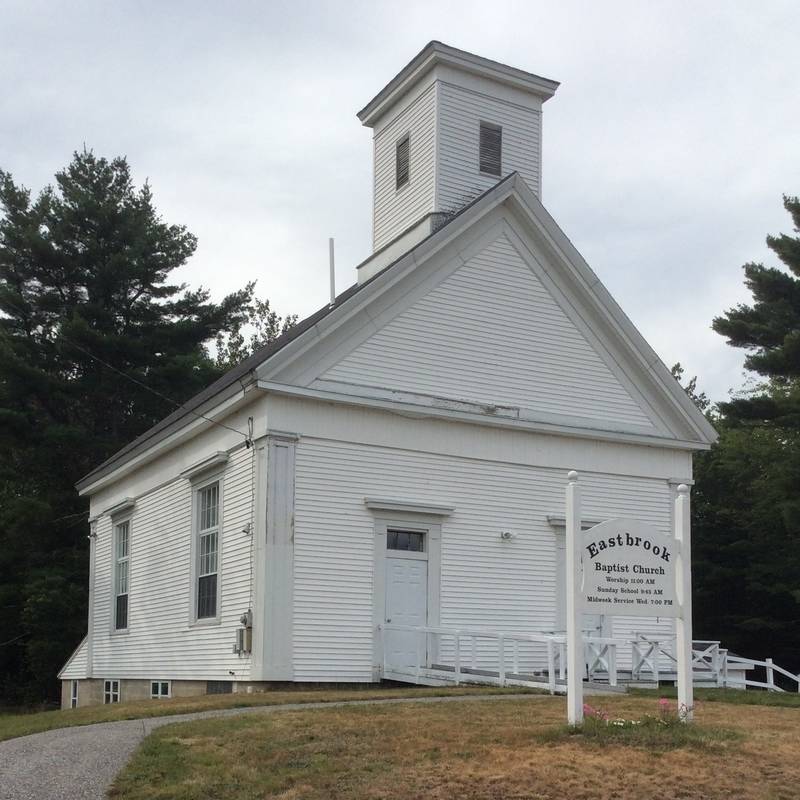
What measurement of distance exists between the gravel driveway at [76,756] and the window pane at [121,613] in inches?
489

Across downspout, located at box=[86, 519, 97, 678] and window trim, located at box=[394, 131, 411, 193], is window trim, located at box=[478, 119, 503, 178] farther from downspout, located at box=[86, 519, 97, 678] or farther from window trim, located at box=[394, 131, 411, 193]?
downspout, located at box=[86, 519, 97, 678]

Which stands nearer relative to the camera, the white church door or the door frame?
the door frame

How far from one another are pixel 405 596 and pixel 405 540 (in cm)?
94

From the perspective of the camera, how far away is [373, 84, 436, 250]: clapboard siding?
23.9 metres

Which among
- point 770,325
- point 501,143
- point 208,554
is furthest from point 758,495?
point 208,554

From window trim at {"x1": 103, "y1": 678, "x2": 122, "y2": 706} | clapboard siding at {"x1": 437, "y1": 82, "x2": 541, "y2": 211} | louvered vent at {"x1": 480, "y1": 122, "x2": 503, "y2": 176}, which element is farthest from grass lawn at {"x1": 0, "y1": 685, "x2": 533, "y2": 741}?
louvered vent at {"x1": 480, "y1": 122, "x2": 503, "y2": 176}

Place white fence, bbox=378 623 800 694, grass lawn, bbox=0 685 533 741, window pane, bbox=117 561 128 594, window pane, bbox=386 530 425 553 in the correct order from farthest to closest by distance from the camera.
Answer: window pane, bbox=117 561 128 594, window pane, bbox=386 530 425 553, white fence, bbox=378 623 800 694, grass lawn, bbox=0 685 533 741

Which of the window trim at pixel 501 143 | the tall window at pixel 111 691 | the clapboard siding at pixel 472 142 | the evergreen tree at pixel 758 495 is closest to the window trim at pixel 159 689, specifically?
the tall window at pixel 111 691

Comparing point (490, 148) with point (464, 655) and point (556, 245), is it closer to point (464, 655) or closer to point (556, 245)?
point (556, 245)

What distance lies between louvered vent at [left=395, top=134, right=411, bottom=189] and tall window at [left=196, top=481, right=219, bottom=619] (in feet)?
25.0

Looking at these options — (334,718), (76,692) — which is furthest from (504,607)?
(76,692)

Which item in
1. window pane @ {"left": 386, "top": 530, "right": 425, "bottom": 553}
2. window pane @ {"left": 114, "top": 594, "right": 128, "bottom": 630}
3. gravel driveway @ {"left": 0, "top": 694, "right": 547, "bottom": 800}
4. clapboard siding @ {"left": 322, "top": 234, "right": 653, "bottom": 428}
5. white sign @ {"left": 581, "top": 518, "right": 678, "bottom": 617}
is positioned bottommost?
gravel driveway @ {"left": 0, "top": 694, "right": 547, "bottom": 800}

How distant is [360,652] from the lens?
1933 cm

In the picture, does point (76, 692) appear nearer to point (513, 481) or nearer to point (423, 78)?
point (513, 481)
